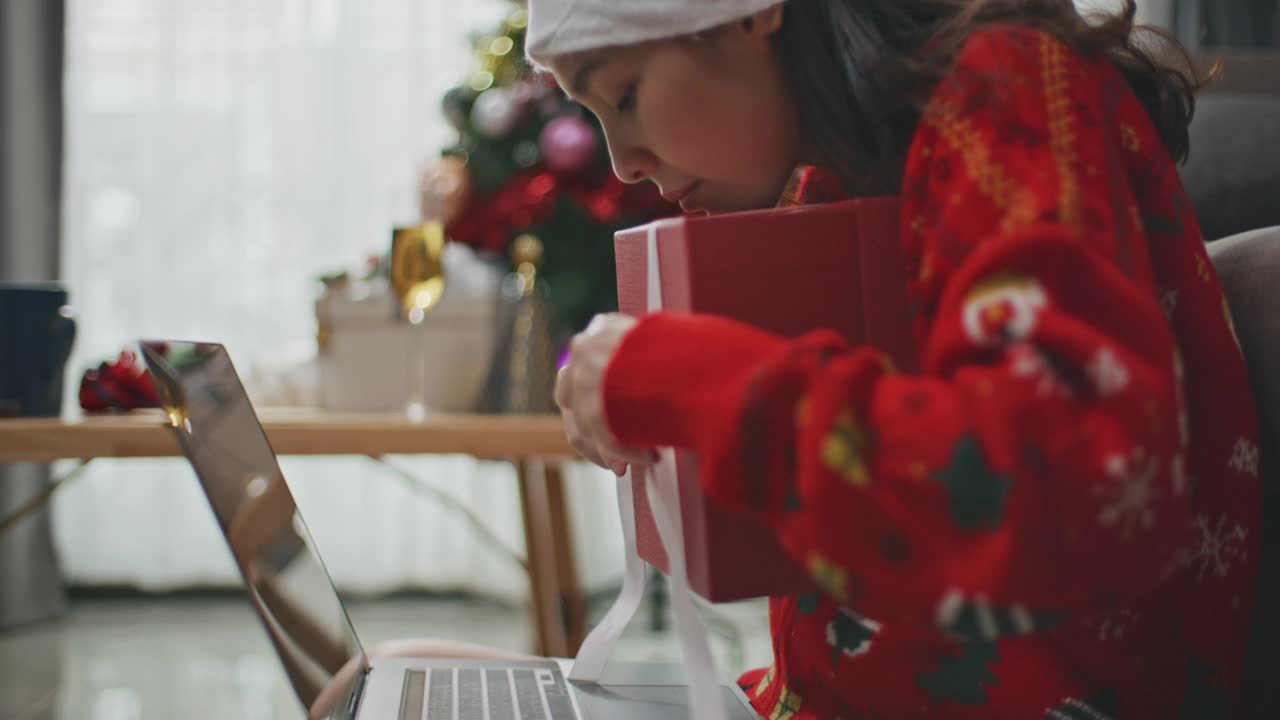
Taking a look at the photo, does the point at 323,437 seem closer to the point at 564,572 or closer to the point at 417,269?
the point at 417,269

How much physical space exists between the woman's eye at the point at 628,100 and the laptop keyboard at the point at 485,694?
0.39 meters

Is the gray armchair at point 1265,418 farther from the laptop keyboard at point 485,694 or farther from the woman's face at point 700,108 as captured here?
the laptop keyboard at point 485,694

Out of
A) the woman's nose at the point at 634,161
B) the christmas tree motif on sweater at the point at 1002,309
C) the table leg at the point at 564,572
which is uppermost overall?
the woman's nose at the point at 634,161

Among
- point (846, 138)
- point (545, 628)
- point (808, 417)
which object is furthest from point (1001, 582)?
point (545, 628)

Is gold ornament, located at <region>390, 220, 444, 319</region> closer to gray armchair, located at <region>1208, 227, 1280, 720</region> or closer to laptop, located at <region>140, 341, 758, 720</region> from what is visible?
laptop, located at <region>140, 341, 758, 720</region>

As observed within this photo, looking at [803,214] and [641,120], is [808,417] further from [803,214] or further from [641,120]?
[641,120]

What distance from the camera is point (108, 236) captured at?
2816mm

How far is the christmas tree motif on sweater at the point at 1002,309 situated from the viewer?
433 mm

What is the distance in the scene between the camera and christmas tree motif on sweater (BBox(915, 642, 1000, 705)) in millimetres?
591

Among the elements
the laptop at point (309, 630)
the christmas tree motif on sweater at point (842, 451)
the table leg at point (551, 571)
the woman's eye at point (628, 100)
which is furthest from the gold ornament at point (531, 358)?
the christmas tree motif on sweater at point (842, 451)

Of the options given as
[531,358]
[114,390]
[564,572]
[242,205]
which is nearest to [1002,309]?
[531,358]

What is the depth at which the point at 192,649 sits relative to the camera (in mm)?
2340

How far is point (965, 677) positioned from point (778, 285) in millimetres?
241

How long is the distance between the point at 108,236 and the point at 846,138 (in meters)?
2.63
